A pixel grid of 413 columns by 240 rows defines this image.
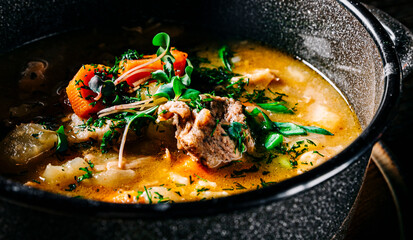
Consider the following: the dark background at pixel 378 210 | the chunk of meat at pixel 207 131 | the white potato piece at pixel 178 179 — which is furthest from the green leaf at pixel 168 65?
the dark background at pixel 378 210

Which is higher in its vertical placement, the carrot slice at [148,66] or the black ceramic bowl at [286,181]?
the black ceramic bowl at [286,181]

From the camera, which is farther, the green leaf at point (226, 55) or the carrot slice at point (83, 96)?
the green leaf at point (226, 55)

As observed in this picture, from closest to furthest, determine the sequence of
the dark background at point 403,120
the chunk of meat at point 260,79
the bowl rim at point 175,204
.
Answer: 1. the bowl rim at point 175,204
2. the chunk of meat at point 260,79
3. the dark background at point 403,120

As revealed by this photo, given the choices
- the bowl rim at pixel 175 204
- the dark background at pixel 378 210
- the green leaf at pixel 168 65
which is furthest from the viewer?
the green leaf at pixel 168 65

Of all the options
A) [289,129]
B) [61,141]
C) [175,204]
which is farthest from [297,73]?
[175,204]

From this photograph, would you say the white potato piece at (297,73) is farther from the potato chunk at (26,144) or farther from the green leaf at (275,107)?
the potato chunk at (26,144)

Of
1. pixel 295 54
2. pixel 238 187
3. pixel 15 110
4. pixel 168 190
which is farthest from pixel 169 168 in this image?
pixel 295 54

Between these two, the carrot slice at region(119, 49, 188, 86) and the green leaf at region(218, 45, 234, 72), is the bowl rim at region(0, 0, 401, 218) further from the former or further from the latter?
the green leaf at region(218, 45, 234, 72)
